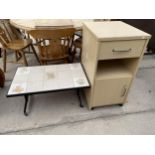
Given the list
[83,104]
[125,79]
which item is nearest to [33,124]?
[83,104]

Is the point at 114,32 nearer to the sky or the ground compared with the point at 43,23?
nearer to the sky

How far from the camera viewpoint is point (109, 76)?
1.29 meters

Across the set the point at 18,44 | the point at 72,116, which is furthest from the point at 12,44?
the point at 72,116

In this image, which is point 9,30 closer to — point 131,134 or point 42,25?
point 42,25

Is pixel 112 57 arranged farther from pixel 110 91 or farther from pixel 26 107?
pixel 26 107

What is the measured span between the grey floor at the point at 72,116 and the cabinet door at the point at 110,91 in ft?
0.47

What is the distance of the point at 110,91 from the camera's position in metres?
1.38

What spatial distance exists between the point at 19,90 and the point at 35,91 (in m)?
0.15

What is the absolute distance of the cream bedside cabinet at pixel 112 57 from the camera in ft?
3.43

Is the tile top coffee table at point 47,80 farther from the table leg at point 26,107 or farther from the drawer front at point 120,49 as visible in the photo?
the drawer front at point 120,49

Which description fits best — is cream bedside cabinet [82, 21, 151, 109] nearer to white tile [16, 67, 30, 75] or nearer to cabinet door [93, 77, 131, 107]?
cabinet door [93, 77, 131, 107]

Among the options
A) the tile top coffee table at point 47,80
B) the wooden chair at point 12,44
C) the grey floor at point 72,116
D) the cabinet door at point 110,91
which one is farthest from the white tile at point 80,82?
Answer: the wooden chair at point 12,44

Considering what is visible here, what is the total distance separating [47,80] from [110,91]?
2.15 feet
